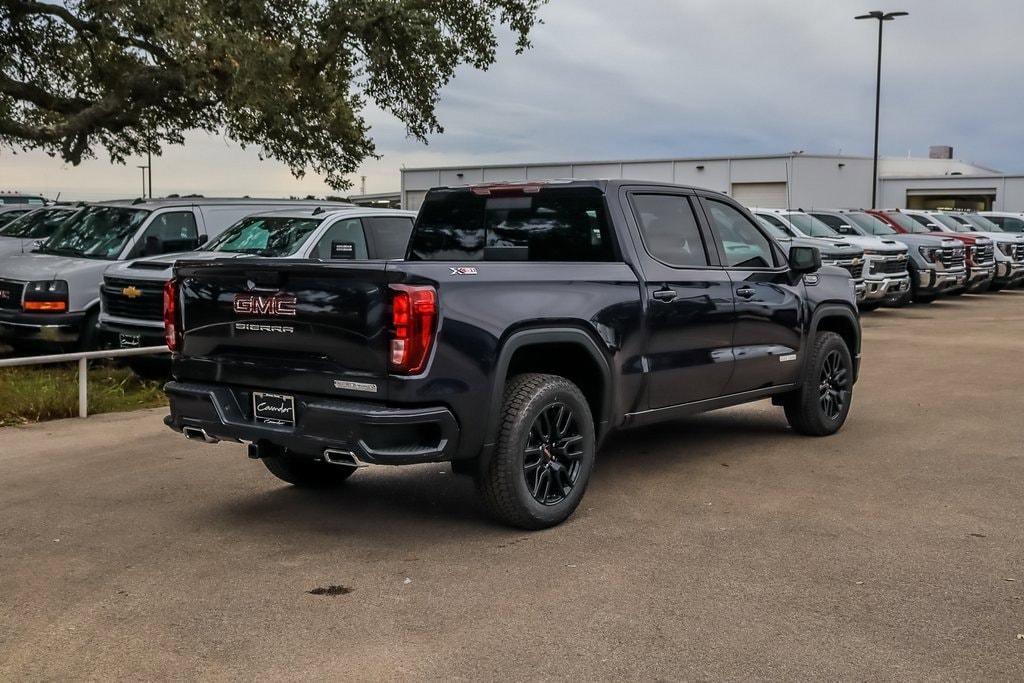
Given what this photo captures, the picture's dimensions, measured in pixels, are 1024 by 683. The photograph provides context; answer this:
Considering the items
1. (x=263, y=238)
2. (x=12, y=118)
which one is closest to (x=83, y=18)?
(x=12, y=118)

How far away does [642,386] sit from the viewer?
22.2 feet

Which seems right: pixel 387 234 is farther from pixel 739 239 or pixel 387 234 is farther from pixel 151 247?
pixel 739 239

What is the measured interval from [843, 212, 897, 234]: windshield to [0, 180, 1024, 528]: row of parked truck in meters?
15.6

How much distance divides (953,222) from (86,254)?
23445 mm

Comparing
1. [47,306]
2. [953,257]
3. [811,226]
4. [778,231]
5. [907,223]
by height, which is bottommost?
[47,306]

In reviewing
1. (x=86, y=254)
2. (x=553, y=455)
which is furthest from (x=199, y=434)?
(x=86, y=254)

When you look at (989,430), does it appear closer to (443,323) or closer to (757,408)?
(757,408)

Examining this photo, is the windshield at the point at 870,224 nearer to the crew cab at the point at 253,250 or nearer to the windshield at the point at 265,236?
the crew cab at the point at 253,250

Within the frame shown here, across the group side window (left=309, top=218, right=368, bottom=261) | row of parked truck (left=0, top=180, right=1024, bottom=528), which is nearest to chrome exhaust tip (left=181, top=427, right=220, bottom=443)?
row of parked truck (left=0, top=180, right=1024, bottom=528)

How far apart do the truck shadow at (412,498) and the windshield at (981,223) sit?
82.2 feet

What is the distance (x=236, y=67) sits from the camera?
20141 millimetres

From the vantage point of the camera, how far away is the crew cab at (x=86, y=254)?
1227 centimetres

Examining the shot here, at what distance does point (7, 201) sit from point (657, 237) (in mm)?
26894

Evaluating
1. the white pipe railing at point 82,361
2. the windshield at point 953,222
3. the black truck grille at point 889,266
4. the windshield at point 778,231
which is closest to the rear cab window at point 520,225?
the white pipe railing at point 82,361
